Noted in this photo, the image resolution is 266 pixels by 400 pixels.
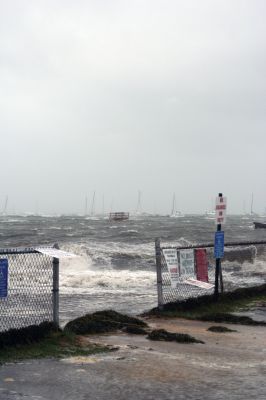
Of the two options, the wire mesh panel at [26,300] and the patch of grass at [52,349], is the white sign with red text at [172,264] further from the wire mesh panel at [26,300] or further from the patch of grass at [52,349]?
the patch of grass at [52,349]

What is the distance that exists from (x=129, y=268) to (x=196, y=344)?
16589 mm

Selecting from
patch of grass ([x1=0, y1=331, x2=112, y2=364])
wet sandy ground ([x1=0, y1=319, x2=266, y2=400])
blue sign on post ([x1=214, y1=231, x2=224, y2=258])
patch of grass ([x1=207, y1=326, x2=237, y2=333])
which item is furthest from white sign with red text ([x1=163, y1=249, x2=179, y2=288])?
patch of grass ([x1=0, y1=331, x2=112, y2=364])

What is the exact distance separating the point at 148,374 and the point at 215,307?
5.56 metres

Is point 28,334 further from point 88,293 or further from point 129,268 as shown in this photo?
point 129,268

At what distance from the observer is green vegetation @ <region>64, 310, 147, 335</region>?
8453 millimetres

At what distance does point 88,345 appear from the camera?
7.51m

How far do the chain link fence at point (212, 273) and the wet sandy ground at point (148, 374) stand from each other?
2677 mm

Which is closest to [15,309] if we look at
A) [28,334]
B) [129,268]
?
[28,334]

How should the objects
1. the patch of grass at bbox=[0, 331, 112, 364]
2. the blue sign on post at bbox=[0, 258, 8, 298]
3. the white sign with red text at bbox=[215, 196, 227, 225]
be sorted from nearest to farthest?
the patch of grass at bbox=[0, 331, 112, 364]
the blue sign on post at bbox=[0, 258, 8, 298]
the white sign with red text at bbox=[215, 196, 227, 225]

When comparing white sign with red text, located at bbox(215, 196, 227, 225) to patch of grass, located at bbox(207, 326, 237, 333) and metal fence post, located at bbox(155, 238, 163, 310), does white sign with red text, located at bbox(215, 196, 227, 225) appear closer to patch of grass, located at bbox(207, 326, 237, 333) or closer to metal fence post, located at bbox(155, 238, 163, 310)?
metal fence post, located at bbox(155, 238, 163, 310)


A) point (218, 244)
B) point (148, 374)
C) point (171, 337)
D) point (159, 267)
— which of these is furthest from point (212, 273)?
point (148, 374)

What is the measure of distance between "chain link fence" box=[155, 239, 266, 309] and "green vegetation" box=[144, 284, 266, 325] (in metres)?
0.27

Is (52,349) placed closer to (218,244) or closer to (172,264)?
(172,264)

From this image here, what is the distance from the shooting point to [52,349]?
710 centimetres
